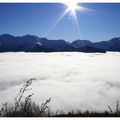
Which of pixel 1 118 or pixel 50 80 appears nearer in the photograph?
pixel 1 118

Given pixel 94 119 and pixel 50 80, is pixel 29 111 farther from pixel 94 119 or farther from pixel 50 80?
pixel 50 80

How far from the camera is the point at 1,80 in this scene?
13297mm

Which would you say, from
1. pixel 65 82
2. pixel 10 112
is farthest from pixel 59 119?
pixel 65 82

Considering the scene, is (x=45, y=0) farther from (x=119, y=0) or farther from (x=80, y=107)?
(x=80, y=107)

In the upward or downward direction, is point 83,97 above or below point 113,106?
above

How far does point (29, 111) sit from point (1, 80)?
918 centimetres

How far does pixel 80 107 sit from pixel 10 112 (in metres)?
2.19

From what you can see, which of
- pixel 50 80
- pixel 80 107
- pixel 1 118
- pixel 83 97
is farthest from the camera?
pixel 50 80

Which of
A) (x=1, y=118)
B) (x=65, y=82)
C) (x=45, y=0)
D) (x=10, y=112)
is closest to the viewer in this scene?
(x=1, y=118)

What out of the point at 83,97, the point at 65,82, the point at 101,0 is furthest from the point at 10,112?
the point at 65,82

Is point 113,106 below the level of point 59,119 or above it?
above

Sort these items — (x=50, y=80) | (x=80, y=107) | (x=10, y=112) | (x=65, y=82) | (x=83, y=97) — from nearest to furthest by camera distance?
(x=10, y=112), (x=80, y=107), (x=83, y=97), (x=65, y=82), (x=50, y=80)

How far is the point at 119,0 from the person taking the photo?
5.58 meters

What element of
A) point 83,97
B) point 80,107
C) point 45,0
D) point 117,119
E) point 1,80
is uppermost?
point 1,80
